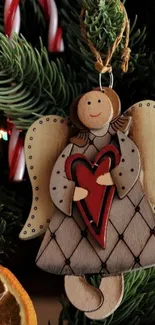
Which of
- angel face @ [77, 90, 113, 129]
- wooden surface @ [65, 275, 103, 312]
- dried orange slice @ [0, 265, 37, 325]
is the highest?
angel face @ [77, 90, 113, 129]

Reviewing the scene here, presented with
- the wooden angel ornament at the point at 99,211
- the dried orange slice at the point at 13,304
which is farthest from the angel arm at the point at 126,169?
the dried orange slice at the point at 13,304

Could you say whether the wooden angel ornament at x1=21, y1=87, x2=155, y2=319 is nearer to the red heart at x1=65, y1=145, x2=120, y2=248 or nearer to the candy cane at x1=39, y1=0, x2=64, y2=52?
the red heart at x1=65, y1=145, x2=120, y2=248

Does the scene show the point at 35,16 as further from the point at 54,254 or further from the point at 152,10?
the point at 54,254

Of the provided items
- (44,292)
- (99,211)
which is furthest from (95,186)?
(44,292)

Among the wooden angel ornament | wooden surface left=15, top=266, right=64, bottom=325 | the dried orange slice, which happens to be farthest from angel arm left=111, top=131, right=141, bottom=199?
wooden surface left=15, top=266, right=64, bottom=325

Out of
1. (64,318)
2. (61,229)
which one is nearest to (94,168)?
(61,229)

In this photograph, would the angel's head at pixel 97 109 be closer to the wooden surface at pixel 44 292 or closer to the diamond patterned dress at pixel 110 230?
the diamond patterned dress at pixel 110 230
